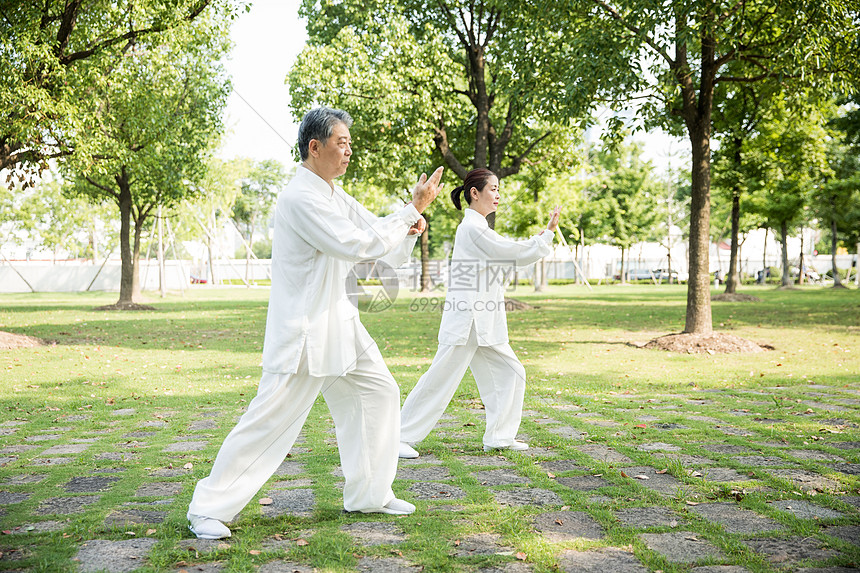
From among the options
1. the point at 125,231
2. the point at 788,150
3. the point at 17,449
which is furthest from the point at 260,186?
the point at 17,449

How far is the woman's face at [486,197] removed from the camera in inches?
222

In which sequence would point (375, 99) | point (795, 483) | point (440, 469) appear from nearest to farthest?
point (795, 483), point (440, 469), point (375, 99)

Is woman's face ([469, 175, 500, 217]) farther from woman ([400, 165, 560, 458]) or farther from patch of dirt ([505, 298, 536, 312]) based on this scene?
patch of dirt ([505, 298, 536, 312])

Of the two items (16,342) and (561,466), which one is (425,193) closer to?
(561,466)

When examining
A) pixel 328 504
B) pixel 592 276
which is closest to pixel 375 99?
pixel 328 504

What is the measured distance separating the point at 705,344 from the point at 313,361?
10.1 metres

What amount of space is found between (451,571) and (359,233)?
1.66 metres

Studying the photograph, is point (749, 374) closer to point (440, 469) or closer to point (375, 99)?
point (440, 469)

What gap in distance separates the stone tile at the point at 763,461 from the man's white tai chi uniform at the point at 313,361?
2670 mm

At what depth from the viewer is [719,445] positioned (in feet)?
18.6

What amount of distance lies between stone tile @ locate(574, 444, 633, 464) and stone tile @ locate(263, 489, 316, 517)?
2.15m

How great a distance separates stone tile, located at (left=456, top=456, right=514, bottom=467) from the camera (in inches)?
206

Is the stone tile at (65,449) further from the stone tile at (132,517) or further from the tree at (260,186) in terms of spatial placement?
the tree at (260,186)

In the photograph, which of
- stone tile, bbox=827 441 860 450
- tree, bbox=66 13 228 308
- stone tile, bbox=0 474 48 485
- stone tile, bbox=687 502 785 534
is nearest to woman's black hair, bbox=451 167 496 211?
stone tile, bbox=687 502 785 534
